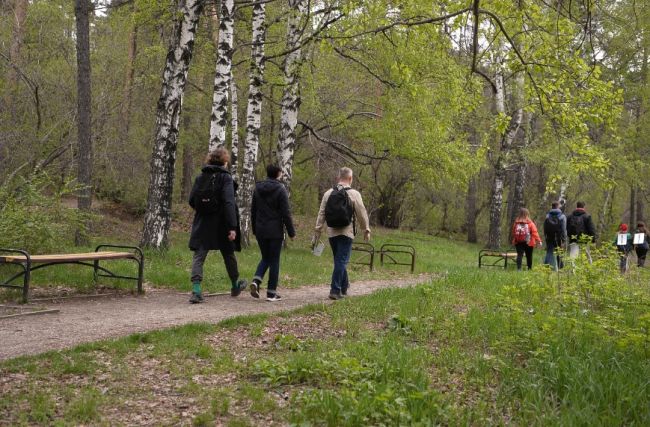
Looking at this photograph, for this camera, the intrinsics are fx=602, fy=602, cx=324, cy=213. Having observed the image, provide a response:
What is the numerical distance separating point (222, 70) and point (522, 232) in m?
8.16

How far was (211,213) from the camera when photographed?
28.0 feet

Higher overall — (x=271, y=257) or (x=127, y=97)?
(x=127, y=97)

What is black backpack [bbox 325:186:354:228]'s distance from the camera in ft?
29.2

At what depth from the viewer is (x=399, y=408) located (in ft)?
13.4

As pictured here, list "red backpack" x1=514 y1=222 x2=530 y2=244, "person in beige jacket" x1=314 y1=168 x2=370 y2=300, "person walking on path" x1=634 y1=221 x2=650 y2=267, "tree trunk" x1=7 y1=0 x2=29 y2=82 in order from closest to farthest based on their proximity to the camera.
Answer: "person in beige jacket" x1=314 y1=168 x2=370 y2=300, "red backpack" x1=514 y1=222 x2=530 y2=244, "tree trunk" x1=7 y1=0 x2=29 y2=82, "person walking on path" x1=634 y1=221 x2=650 y2=267

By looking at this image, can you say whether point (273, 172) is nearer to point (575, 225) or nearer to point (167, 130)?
point (167, 130)

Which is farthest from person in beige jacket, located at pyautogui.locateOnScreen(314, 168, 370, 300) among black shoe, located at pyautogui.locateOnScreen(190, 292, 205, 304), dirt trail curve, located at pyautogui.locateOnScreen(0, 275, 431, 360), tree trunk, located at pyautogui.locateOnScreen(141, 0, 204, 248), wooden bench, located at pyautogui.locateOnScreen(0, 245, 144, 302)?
tree trunk, located at pyautogui.locateOnScreen(141, 0, 204, 248)

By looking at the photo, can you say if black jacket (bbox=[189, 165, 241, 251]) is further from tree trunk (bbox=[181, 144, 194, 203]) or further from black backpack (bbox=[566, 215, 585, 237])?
tree trunk (bbox=[181, 144, 194, 203])

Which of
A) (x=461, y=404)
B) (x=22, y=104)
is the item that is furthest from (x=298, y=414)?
(x=22, y=104)

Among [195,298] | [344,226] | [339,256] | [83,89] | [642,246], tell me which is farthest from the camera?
[642,246]

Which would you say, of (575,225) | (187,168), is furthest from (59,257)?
(187,168)

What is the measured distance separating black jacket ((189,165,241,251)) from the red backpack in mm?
8671

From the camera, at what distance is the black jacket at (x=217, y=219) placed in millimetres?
8445

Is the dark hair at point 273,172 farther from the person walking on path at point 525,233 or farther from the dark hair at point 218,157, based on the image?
the person walking on path at point 525,233
